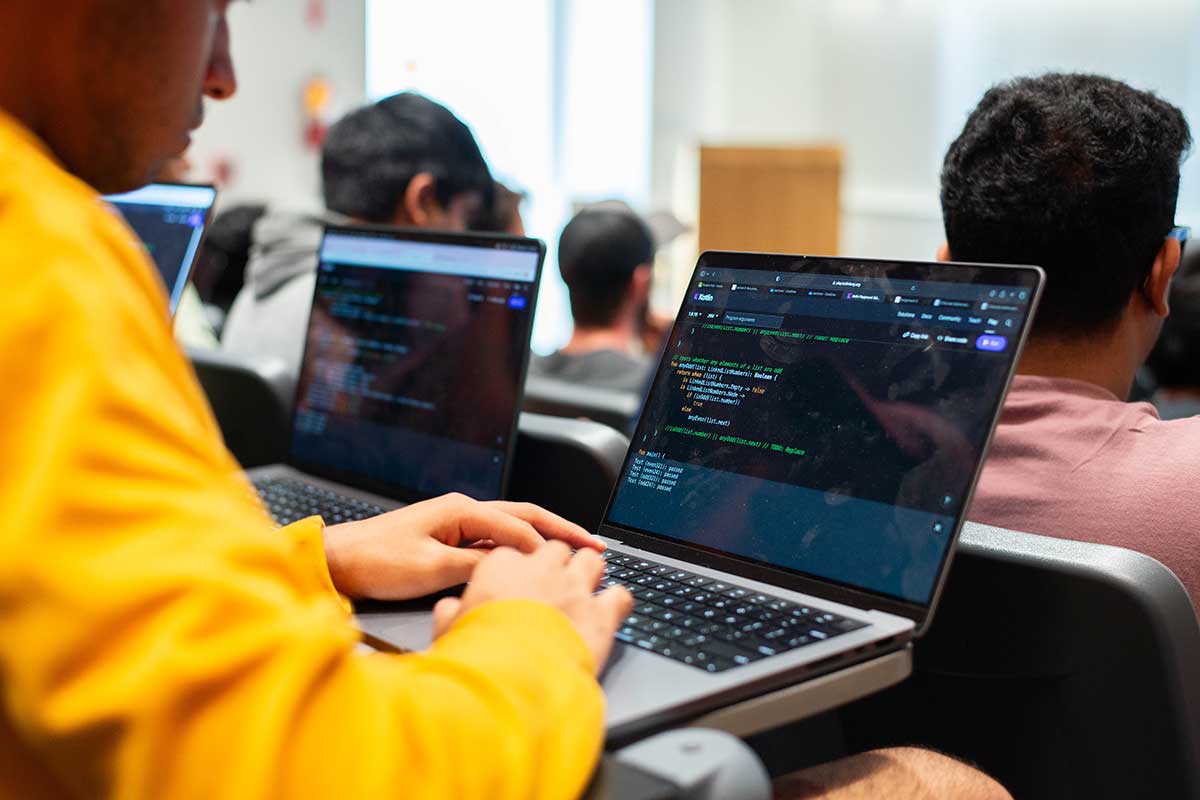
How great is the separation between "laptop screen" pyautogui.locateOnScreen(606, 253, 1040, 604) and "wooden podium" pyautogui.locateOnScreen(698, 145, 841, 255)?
1.88 m

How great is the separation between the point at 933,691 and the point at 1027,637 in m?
0.11

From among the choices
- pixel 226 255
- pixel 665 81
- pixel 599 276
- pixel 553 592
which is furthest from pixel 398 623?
pixel 665 81

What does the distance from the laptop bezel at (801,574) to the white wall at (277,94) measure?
13.3 feet

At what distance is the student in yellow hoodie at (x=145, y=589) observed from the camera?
0.47 m

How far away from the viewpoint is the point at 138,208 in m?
1.80

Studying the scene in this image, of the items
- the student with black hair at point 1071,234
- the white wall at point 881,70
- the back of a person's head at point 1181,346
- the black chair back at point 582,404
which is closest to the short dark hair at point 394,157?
the black chair back at point 582,404

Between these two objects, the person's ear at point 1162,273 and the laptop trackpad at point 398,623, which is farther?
the person's ear at point 1162,273

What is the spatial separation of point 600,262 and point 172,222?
1242mm

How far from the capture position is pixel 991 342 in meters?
0.86

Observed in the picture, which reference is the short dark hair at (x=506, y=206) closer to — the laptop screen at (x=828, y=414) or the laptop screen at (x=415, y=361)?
the laptop screen at (x=415, y=361)

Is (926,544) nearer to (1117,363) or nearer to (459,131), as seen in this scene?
(1117,363)

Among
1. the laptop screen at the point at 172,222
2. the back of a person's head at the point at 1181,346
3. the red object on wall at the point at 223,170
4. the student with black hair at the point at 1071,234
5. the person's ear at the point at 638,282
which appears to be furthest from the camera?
the red object on wall at the point at 223,170

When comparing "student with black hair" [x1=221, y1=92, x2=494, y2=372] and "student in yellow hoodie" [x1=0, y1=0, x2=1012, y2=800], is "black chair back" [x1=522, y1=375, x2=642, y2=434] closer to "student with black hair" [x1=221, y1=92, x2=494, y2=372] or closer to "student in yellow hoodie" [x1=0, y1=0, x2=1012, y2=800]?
"student with black hair" [x1=221, y1=92, x2=494, y2=372]

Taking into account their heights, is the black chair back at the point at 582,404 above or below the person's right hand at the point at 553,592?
below
